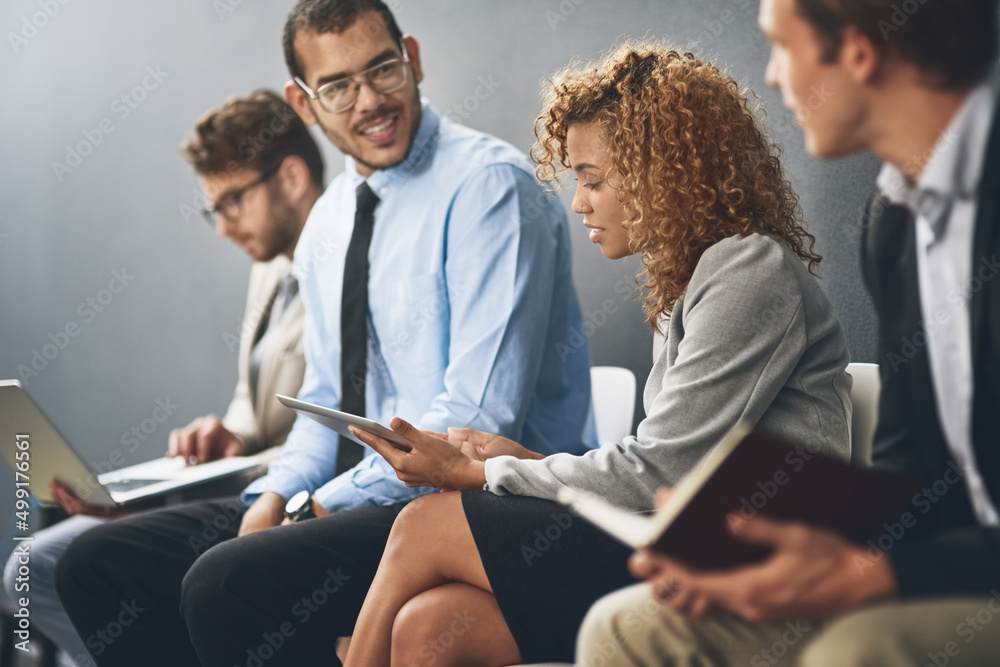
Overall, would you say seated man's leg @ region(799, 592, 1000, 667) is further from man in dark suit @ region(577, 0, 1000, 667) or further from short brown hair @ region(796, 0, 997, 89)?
short brown hair @ region(796, 0, 997, 89)

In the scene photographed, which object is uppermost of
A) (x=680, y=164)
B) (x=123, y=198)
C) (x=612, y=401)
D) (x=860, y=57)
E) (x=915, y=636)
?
(x=123, y=198)

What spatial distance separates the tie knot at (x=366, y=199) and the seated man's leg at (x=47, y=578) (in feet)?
3.02

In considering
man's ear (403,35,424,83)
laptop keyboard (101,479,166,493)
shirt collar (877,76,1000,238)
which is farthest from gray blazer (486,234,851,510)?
laptop keyboard (101,479,166,493)

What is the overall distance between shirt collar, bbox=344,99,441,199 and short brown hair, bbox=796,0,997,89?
49.7 inches

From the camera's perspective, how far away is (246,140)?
8.40 feet

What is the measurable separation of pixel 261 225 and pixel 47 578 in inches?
44.0

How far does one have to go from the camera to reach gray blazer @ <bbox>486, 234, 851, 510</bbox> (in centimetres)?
110

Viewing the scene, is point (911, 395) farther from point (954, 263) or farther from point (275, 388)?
point (275, 388)

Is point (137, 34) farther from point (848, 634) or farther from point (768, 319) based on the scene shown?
point (848, 634)

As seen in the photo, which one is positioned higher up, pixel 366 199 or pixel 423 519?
pixel 366 199

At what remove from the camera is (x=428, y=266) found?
1.83 m

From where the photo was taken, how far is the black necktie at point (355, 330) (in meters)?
1.89

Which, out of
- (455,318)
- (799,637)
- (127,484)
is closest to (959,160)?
(799,637)

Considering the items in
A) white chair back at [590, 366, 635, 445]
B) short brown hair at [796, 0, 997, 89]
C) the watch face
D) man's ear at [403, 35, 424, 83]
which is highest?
man's ear at [403, 35, 424, 83]
